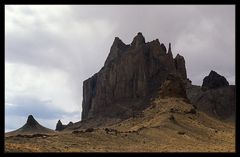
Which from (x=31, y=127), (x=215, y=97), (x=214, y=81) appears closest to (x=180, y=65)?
(x=214, y=81)

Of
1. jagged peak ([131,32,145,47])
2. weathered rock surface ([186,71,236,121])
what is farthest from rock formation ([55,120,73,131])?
weathered rock surface ([186,71,236,121])

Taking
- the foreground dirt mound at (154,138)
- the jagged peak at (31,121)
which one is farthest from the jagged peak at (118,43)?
the foreground dirt mound at (154,138)

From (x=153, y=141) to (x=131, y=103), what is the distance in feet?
223

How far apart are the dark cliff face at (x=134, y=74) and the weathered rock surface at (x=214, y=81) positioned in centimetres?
670

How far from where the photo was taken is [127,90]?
116m

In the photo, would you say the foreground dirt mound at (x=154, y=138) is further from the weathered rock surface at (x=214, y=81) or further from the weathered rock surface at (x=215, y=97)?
the weathered rock surface at (x=214, y=81)

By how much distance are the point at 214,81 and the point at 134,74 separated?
71.9ft

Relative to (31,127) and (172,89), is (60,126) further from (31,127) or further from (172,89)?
(172,89)

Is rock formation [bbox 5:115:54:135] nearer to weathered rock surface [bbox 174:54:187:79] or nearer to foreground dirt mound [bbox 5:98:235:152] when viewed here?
foreground dirt mound [bbox 5:98:235:152]

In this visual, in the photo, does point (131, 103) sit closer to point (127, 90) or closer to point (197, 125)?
point (127, 90)

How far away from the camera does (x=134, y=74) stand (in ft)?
389

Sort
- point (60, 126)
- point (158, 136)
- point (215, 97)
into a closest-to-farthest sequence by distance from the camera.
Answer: point (158, 136) → point (215, 97) → point (60, 126)

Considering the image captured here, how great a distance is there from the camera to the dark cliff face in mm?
114000
